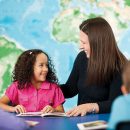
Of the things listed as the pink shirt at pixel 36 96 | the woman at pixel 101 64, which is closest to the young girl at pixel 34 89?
the pink shirt at pixel 36 96

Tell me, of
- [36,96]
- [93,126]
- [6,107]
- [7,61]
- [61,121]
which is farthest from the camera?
[7,61]

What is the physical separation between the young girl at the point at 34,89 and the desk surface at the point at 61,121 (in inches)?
16.3

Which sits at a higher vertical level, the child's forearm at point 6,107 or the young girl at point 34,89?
the young girl at point 34,89

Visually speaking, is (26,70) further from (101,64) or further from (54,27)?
(54,27)

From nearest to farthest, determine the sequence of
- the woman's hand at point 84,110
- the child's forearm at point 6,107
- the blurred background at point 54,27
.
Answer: the woman's hand at point 84,110
the child's forearm at point 6,107
the blurred background at point 54,27

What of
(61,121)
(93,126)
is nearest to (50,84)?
(61,121)

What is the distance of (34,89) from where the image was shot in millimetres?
2479

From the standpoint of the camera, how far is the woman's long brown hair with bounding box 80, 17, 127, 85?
2193 millimetres

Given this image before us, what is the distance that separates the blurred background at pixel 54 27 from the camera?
133 inches

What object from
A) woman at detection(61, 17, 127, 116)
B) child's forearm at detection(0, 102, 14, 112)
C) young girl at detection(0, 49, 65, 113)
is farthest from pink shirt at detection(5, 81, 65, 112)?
woman at detection(61, 17, 127, 116)

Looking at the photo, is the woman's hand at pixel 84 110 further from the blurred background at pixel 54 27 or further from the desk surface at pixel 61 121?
the blurred background at pixel 54 27

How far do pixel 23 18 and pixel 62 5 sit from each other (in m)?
0.40

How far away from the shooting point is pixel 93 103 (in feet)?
7.07

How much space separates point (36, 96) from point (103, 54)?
587 millimetres
